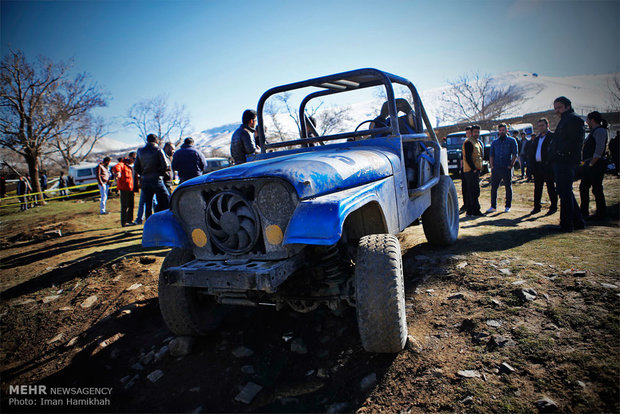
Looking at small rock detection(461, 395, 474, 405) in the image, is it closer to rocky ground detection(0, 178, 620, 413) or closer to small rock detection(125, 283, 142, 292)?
rocky ground detection(0, 178, 620, 413)

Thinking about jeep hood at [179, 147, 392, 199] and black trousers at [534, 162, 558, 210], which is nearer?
jeep hood at [179, 147, 392, 199]

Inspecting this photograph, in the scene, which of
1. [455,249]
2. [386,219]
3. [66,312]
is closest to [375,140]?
[386,219]

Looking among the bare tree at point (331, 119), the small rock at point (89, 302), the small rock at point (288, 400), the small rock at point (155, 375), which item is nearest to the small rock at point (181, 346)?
the small rock at point (155, 375)

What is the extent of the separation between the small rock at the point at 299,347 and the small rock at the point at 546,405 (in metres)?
1.47

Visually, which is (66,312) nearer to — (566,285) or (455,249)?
(455,249)

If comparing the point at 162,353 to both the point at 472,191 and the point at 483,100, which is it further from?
the point at 483,100

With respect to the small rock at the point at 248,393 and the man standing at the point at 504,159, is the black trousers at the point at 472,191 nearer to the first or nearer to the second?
the man standing at the point at 504,159

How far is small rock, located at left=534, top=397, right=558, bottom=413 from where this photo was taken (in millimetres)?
1577

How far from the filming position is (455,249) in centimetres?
377

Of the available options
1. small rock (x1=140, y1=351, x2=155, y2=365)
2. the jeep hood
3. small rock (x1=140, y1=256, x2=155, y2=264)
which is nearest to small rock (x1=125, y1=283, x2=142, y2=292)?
small rock (x1=140, y1=256, x2=155, y2=264)

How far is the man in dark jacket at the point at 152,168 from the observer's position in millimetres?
5816

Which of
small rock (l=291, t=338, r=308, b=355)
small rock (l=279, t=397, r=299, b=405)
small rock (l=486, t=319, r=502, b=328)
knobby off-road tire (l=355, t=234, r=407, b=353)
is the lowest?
small rock (l=279, t=397, r=299, b=405)

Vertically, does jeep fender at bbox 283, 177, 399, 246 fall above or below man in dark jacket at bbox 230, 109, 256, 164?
below

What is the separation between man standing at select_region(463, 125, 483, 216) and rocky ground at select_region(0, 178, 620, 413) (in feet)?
7.08
